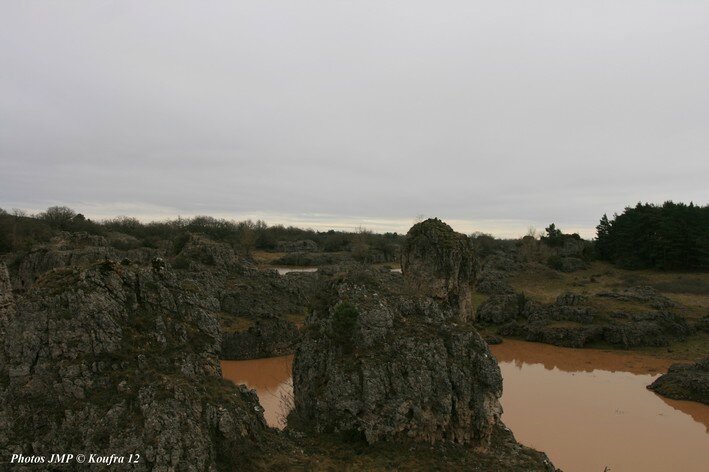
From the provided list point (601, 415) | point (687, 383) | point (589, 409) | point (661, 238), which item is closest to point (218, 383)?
point (601, 415)

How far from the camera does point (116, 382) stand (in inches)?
410

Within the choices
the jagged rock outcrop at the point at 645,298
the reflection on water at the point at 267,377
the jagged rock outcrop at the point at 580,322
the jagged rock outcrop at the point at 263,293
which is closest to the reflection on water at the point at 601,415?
the jagged rock outcrop at the point at 580,322

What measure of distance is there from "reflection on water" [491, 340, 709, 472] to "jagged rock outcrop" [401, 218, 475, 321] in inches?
247

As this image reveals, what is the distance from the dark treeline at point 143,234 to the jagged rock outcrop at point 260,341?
80.4ft

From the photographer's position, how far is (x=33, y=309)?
11.2m

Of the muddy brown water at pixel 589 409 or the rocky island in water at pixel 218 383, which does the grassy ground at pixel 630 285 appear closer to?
the muddy brown water at pixel 589 409

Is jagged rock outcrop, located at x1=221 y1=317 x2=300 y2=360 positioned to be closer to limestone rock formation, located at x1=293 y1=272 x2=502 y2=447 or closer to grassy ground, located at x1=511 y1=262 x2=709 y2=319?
limestone rock formation, located at x1=293 y1=272 x2=502 y2=447

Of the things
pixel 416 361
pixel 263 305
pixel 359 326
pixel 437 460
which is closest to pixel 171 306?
pixel 359 326

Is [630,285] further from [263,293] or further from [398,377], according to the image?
[398,377]

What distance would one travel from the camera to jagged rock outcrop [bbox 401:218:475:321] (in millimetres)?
32344

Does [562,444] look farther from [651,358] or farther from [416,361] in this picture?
[651,358]

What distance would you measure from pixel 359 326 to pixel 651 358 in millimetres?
27798

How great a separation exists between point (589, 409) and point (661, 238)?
48936 millimetres

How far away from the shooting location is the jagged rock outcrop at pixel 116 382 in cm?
964
